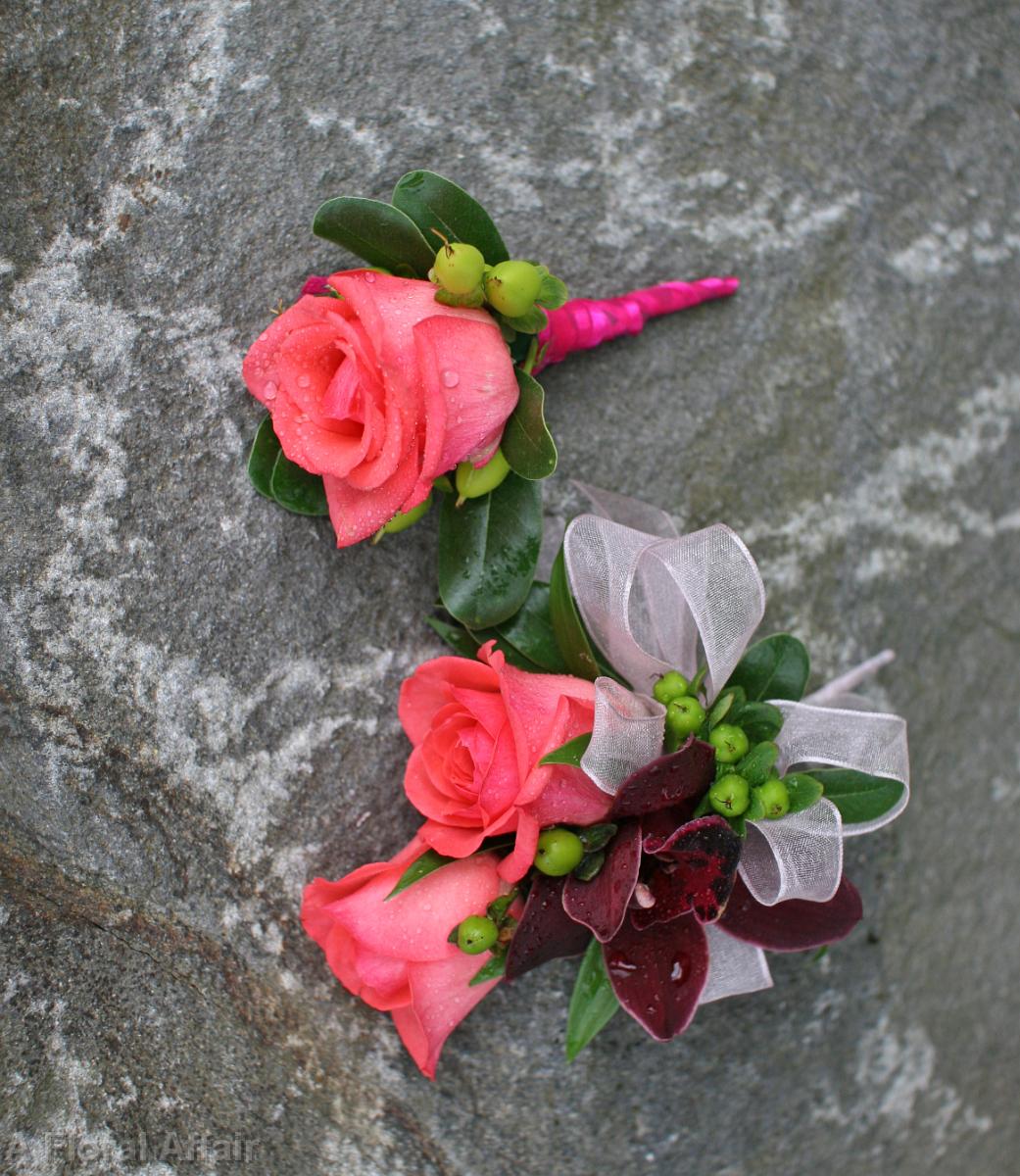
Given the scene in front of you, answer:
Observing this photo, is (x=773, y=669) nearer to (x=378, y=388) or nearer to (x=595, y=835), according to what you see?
(x=595, y=835)

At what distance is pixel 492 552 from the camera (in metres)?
0.84

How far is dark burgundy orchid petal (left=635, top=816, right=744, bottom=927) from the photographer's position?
2.46ft

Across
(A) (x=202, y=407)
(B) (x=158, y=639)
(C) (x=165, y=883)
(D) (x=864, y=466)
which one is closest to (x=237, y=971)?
(C) (x=165, y=883)

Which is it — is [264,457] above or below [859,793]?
above

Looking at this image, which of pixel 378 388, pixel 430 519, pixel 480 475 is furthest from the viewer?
A: pixel 430 519

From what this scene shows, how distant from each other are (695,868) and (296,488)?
0.41 m

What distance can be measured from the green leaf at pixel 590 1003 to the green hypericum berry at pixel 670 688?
22cm

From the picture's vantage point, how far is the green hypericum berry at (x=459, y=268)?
73cm

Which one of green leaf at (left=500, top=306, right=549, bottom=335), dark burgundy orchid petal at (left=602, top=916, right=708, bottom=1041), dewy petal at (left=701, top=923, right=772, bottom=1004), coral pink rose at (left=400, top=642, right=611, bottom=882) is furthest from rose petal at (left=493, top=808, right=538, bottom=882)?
green leaf at (left=500, top=306, right=549, bottom=335)

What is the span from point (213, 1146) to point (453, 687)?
1.40 ft

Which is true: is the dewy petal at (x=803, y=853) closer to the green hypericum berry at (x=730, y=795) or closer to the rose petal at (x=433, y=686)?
the green hypericum berry at (x=730, y=795)

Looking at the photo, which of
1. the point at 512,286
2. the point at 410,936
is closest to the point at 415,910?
the point at 410,936

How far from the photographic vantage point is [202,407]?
2.77 feet

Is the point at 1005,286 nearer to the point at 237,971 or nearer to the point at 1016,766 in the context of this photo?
the point at 1016,766
